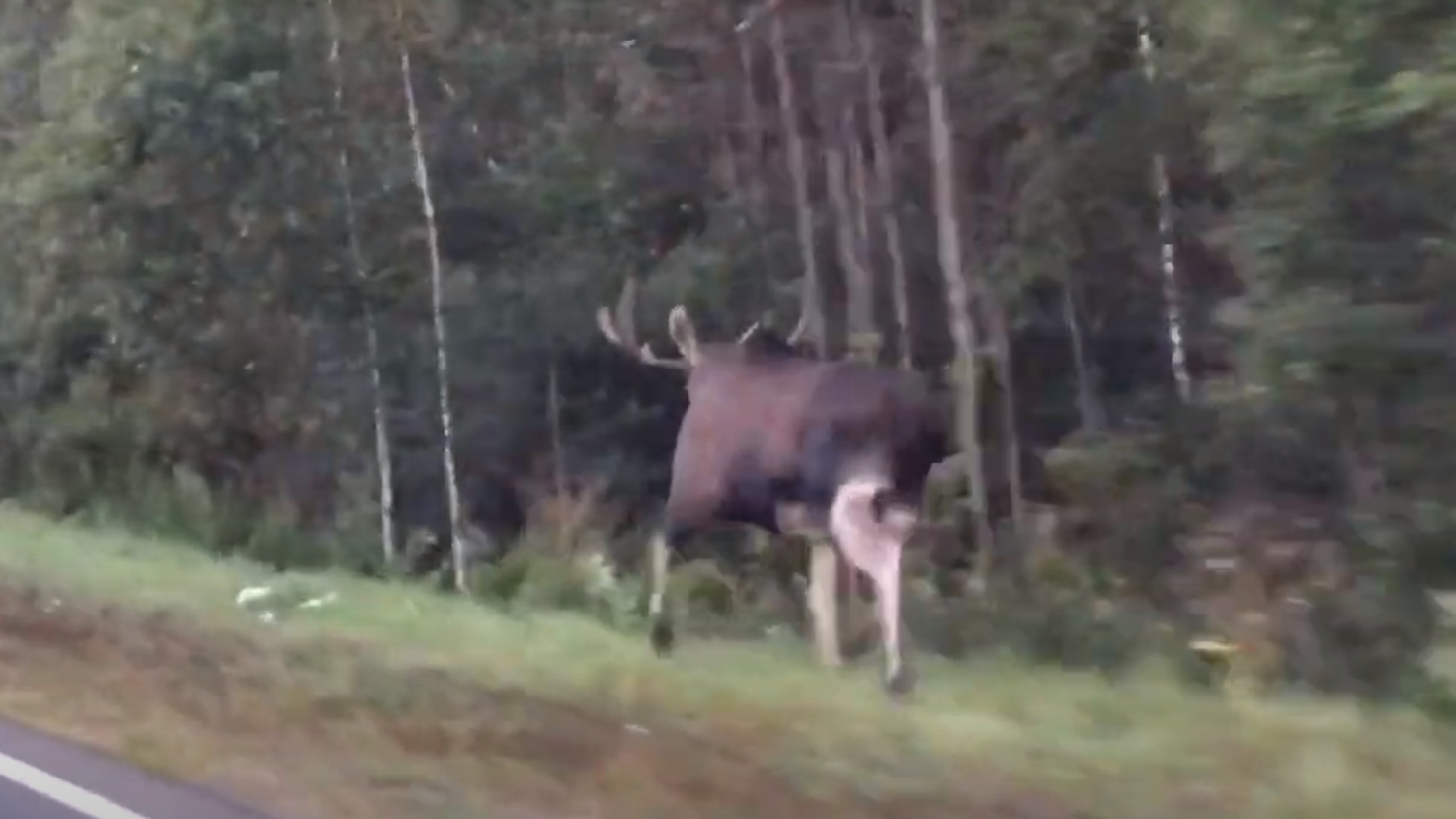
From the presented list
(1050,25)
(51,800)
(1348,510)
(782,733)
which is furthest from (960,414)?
(51,800)

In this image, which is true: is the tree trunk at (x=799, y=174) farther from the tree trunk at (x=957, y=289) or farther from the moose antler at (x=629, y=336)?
the moose antler at (x=629, y=336)

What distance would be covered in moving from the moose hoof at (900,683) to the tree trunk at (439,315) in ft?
29.2

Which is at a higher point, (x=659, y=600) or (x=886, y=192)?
(x=886, y=192)

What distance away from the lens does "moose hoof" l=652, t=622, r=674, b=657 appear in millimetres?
14569

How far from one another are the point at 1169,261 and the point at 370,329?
7.96 metres

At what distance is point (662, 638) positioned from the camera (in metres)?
15.0

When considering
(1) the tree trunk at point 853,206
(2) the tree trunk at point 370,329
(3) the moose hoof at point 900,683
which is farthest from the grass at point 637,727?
(2) the tree trunk at point 370,329

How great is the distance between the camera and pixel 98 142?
21953mm

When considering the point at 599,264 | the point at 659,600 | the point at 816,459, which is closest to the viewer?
the point at 816,459

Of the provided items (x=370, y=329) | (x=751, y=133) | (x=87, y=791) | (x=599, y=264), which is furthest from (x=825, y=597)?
(x=370, y=329)

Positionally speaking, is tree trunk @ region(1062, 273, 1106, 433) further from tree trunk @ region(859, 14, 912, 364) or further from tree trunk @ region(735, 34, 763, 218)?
tree trunk @ region(735, 34, 763, 218)

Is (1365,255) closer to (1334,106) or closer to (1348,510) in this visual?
(1334,106)

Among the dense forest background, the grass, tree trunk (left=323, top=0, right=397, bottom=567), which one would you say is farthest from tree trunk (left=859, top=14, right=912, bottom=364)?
the grass

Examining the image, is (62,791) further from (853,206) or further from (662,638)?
(853,206)
